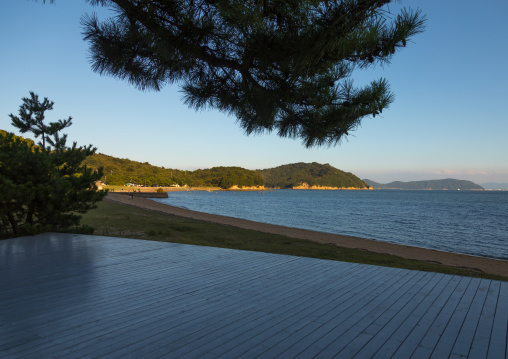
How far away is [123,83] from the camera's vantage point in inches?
172

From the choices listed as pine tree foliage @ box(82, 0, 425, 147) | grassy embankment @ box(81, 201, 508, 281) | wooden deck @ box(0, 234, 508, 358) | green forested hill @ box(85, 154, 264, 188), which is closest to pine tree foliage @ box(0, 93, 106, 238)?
grassy embankment @ box(81, 201, 508, 281)

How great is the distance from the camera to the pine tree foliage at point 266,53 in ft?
9.54

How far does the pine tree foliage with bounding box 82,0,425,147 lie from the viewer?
2907mm

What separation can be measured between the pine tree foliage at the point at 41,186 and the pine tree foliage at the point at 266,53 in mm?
3456

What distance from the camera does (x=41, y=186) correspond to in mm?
6352

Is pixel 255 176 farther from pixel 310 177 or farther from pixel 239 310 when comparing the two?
pixel 239 310

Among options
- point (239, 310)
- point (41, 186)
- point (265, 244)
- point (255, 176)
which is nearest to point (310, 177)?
point (255, 176)

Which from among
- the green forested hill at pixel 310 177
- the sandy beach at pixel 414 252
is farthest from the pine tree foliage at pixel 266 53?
the green forested hill at pixel 310 177

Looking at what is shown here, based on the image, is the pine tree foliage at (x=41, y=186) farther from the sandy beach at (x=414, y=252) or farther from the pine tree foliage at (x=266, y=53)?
the sandy beach at (x=414, y=252)

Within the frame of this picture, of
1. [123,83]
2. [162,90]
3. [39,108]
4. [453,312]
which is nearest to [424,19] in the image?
[453,312]

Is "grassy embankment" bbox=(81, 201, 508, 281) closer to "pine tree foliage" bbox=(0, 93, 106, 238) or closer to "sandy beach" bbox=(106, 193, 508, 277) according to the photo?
"sandy beach" bbox=(106, 193, 508, 277)

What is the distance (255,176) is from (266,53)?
12221cm

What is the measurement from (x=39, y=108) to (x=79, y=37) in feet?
22.0

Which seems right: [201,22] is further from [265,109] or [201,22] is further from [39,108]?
[39,108]
